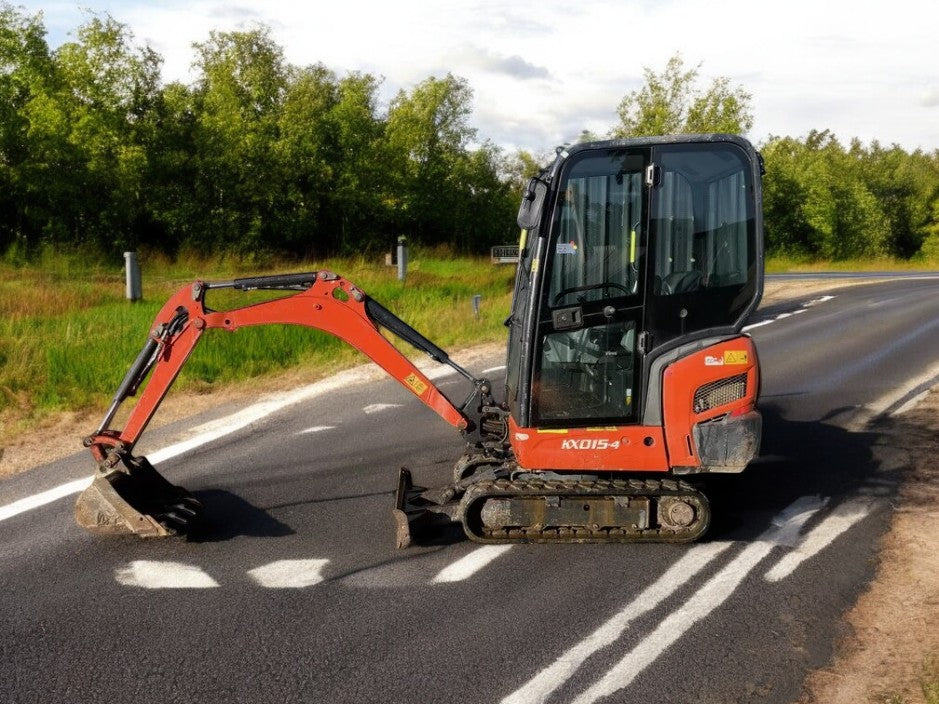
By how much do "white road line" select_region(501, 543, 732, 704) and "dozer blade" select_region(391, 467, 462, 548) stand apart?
4.73 feet

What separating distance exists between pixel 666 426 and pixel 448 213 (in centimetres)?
3611

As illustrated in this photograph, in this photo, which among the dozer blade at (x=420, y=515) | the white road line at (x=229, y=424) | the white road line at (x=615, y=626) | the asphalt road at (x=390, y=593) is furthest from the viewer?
the white road line at (x=229, y=424)

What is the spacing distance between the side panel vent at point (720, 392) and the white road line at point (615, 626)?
3.38 ft

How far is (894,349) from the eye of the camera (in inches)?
584

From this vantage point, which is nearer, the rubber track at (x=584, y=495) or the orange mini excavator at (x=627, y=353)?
the orange mini excavator at (x=627, y=353)

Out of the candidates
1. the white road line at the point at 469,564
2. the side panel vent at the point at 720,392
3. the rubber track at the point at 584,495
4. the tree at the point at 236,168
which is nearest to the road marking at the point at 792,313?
the side panel vent at the point at 720,392

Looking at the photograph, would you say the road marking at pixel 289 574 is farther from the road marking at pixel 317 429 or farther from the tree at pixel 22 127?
the tree at pixel 22 127

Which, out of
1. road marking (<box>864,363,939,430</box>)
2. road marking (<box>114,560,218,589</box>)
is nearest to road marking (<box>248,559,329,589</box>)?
road marking (<box>114,560,218,589</box>)

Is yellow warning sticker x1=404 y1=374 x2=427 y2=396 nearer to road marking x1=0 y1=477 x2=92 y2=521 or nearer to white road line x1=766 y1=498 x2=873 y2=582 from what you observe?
white road line x1=766 y1=498 x2=873 y2=582

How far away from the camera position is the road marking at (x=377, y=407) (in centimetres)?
1027

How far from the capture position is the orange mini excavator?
5957 mm

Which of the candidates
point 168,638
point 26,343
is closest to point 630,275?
point 168,638

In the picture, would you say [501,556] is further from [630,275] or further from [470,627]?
[630,275]

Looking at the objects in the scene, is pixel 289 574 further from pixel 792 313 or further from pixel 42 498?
pixel 792 313
